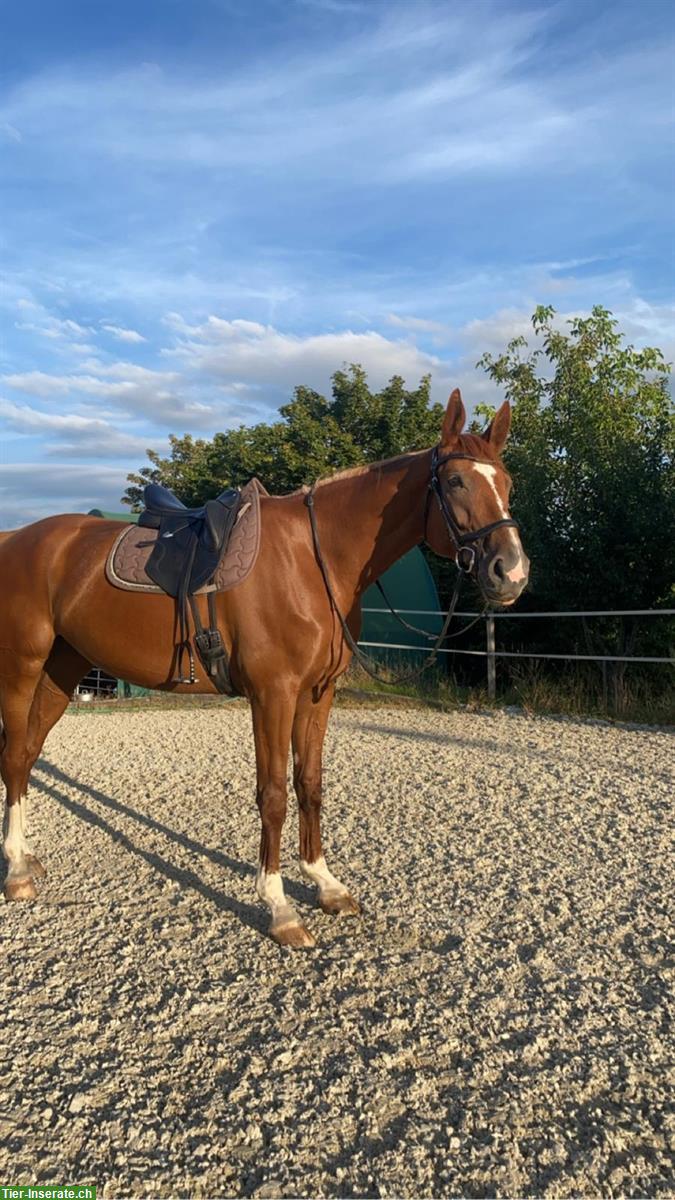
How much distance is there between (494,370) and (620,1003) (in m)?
12.9

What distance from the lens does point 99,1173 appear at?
6.16 ft

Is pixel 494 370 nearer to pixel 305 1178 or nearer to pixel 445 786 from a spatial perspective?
pixel 445 786

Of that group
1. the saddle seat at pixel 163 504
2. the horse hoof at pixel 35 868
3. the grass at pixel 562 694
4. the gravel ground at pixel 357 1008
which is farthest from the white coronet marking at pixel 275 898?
the grass at pixel 562 694

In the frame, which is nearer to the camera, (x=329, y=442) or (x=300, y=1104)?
(x=300, y=1104)

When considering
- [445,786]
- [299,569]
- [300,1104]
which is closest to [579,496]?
[445,786]

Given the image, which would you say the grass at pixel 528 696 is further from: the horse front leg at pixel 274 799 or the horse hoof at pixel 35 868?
the horse front leg at pixel 274 799

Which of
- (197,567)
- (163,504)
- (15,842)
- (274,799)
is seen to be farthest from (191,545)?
(15,842)

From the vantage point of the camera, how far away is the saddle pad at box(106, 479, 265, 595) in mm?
3203

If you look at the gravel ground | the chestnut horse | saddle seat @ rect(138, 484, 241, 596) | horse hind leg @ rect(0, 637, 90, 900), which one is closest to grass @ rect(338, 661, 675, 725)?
the gravel ground

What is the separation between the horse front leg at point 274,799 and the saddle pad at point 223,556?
0.57 metres

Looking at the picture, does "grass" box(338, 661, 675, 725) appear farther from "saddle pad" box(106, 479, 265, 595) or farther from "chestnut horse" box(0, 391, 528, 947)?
"saddle pad" box(106, 479, 265, 595)

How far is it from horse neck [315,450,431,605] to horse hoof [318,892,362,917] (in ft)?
4.69

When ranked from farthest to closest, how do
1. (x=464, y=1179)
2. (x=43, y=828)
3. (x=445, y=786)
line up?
(x=445, y=786), (x=43, y=828), (x=464, y=1179)

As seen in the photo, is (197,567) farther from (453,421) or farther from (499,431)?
(499,431)
